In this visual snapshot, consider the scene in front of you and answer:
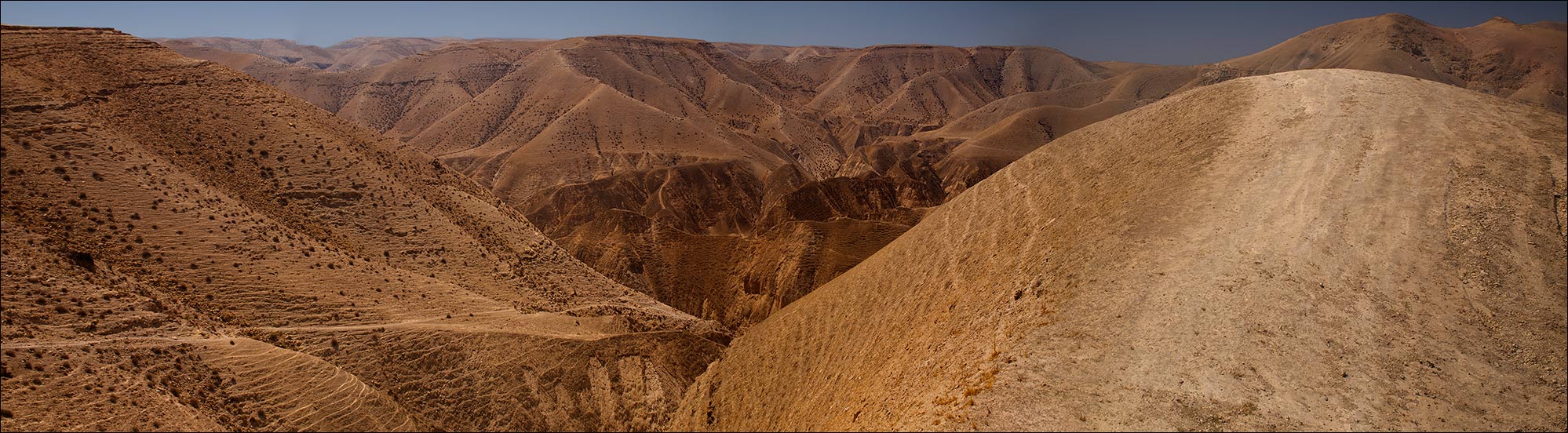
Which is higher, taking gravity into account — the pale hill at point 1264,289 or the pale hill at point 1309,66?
the pale hill at point 1309,66

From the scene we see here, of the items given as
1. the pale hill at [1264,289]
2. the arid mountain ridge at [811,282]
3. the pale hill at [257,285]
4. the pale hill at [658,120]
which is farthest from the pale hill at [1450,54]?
the pale hill at [257,285]

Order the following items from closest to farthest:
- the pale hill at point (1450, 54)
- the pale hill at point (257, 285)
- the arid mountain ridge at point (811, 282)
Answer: the arid mountain ridge at point (811, 282)
the pale hill at point (257, 285)
the pale hill at point (1450, 54)

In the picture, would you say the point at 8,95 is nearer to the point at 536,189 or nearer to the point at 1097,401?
the point at 1097,401

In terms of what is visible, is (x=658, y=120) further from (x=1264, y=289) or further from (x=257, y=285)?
(x=1264, y=289)

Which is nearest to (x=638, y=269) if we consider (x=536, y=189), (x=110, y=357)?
(x=110, y=357)

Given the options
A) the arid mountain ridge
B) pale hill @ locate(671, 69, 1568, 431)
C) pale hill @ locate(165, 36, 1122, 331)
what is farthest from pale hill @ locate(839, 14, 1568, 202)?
pale hill @ locate(671, 69, 1568, 431)

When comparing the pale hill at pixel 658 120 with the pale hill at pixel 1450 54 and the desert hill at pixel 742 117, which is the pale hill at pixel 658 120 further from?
the pale hill at pixel 1450 54
